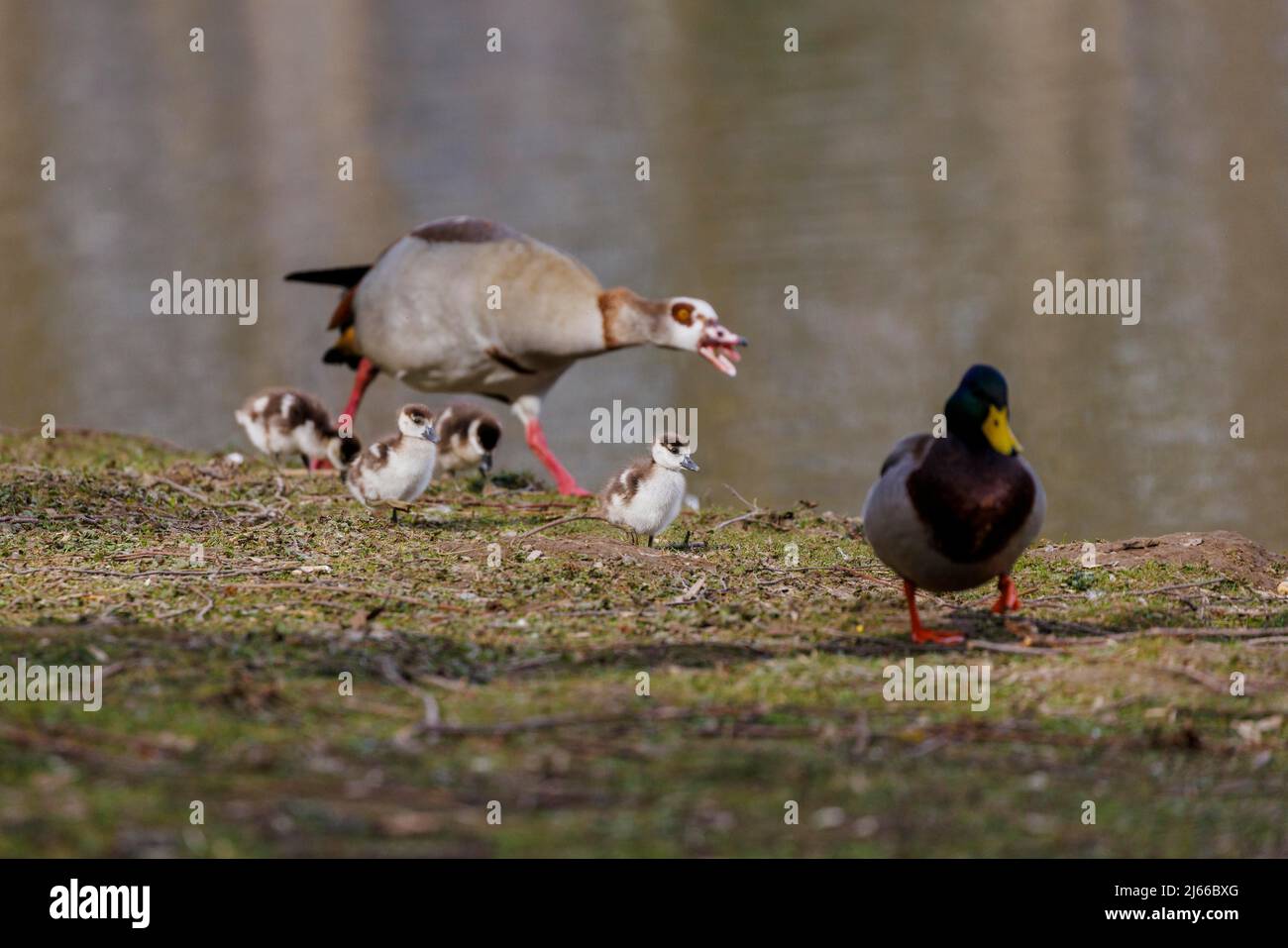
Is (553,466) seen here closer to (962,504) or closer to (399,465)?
(399,465)

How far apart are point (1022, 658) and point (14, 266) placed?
67.3 feet

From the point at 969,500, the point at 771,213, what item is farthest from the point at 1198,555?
the point at 771,213

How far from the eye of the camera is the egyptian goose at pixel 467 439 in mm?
11953

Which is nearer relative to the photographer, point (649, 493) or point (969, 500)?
point (969, 500)

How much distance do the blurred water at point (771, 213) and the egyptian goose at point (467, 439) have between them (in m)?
3.11

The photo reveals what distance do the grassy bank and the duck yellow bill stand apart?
0.76 m

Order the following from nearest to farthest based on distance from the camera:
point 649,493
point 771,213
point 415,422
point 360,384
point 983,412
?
point 983,412 < point 649,493 < point 415,422 < point 360,384 < point 771,213

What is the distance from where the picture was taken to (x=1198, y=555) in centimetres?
877

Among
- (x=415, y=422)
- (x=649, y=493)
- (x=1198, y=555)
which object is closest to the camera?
(x=1198, y=555)

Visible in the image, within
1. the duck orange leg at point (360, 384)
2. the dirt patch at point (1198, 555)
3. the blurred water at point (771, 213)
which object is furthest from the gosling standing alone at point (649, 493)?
the blurred water at point (771, 213)

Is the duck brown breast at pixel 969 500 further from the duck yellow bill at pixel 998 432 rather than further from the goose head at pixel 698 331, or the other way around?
the goose head at pixel 698 331

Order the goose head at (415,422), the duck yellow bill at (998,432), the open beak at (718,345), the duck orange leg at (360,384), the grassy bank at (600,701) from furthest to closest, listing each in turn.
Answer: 1. the duck orange leg at (360,384)
2. the open beak at (718,345)
3. the goose head at (415,422)
4. the duck yellow bill at (998,432)
5. the grassy bank at (600,701)

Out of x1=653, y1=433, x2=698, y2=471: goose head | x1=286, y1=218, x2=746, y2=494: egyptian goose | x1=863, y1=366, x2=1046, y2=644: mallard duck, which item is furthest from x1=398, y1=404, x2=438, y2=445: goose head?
x1=863, y1=366, x2=1046, y2=644: mallard duck

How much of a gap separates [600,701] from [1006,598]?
2.37 meters
